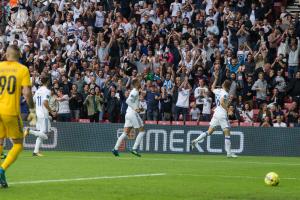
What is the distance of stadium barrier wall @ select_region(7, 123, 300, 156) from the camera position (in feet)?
96.1

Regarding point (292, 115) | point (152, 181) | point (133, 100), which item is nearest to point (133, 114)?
point (133, 100)

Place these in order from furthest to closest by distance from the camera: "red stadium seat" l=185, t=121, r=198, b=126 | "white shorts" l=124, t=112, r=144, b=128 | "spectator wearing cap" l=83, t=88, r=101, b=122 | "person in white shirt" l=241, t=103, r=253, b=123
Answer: "spectator wearing cap" l=83, t=88, r=101, b=122 < "person in white shirt" l=241, t=103, r=253, b=123 < "red stadium seat" l=185, t=121, r=198, b=126 < "white shorts" l=124, t=112, r=144, b=128

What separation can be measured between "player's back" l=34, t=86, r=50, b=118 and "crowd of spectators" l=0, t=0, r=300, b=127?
453cm

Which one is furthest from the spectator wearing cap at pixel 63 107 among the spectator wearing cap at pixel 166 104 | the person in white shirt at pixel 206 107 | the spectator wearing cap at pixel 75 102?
the person in white shirt at pixel 206 107

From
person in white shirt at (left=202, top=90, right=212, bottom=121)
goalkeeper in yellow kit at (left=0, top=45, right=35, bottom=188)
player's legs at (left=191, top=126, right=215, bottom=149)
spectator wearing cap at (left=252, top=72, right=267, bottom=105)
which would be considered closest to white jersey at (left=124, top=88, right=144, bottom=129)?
player's legs at (left=191, top=126, right=215, bottom=149)

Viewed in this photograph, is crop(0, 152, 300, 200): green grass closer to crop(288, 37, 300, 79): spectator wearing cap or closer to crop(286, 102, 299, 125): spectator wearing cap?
crop(286, 102, 299, 125): spectator wearing cap

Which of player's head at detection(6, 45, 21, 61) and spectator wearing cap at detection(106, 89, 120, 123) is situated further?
spectator wearing cap at detection(106, 89, 120, 123)

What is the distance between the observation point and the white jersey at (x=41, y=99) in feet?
86.3

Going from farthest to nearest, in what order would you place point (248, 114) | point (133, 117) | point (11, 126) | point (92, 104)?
point (92, 104)
point (248, 114)
point (133, 117)
point (11, 126)

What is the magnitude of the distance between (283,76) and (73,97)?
8.48 meters

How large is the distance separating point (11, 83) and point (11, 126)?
755 millimetres

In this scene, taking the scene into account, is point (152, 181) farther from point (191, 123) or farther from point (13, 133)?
point (191, 123)

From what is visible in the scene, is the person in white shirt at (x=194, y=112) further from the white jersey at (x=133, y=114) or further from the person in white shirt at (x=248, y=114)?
the white jersey at (x=133, y=114)

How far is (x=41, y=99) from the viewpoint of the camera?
26.5 m
